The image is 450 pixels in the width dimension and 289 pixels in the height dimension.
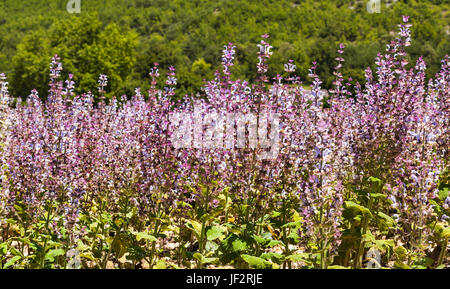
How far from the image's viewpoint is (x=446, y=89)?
21.2 ft

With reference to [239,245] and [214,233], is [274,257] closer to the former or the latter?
[239,245]

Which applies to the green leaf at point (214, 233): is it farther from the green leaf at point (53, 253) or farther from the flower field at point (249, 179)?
the green leaf at point (53, 253)

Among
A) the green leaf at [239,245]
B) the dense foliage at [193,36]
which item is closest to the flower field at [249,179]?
the green leaf at [239,245]

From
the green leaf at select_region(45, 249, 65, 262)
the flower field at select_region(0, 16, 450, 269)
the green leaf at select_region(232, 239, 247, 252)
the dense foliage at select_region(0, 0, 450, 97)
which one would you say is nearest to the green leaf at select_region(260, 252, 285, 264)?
the flower field at select_region(0, 16, 450, 269)

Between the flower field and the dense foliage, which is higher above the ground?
the dense foliage

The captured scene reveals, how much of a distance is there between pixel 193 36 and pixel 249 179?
85.1m

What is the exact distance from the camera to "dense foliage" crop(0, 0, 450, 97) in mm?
38031

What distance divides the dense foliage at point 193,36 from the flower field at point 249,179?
123cm

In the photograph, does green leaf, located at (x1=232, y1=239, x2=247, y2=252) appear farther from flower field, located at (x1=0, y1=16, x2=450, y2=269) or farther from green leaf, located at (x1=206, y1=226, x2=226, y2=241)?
green leaf, located at (x1=206, y1=226, x2=226, y2=241)

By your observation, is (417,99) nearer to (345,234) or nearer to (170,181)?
(345,234)

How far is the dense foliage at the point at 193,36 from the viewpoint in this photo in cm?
3803

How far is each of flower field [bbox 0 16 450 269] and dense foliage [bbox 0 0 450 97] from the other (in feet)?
4.04

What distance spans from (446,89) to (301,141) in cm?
302
